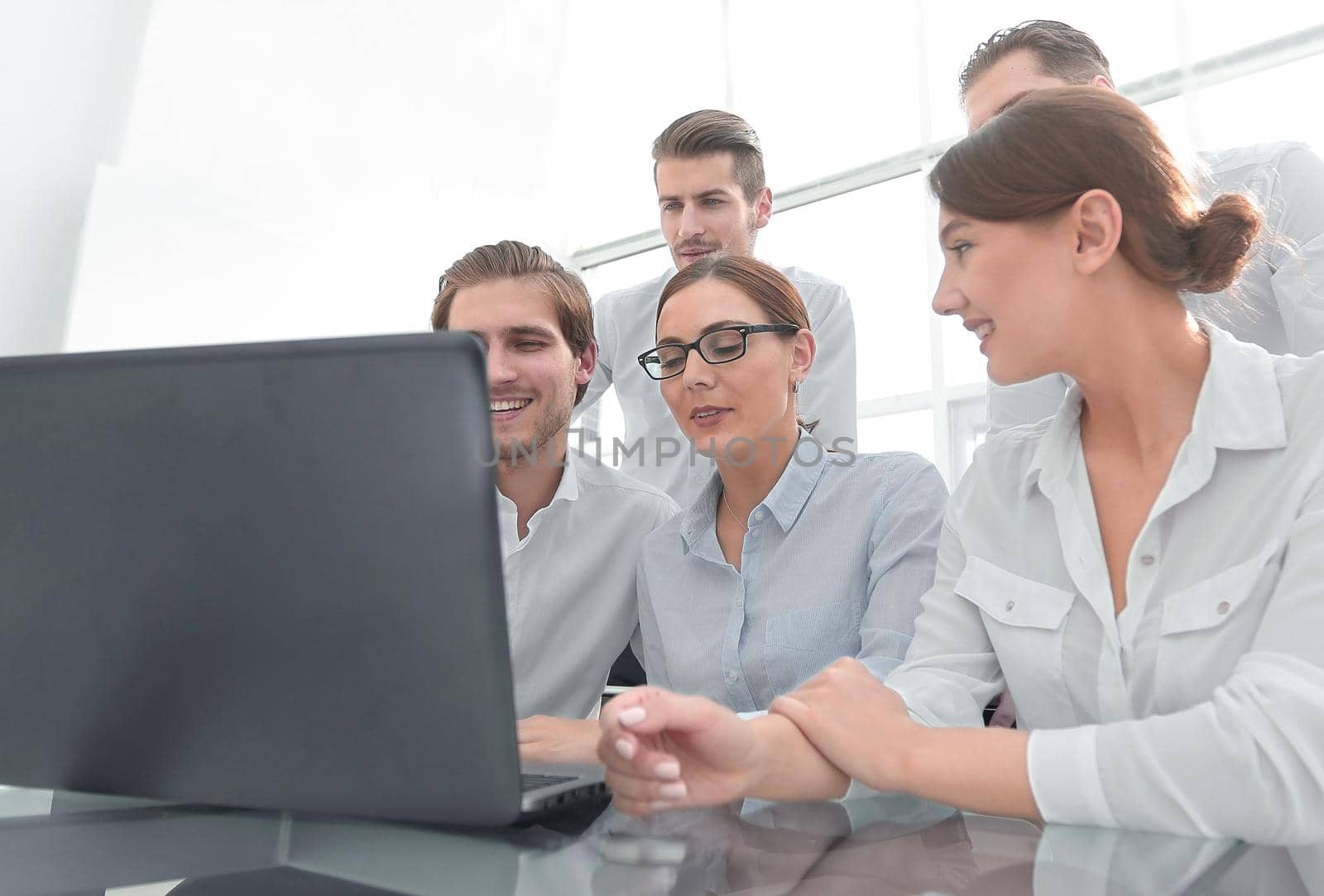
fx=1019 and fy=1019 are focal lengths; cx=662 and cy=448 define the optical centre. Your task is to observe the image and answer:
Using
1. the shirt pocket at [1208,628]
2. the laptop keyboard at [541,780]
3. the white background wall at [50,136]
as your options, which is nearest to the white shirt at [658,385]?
the shirt pocket at [1208,628]

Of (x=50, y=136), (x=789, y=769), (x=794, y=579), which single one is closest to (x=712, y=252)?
(x=794, y=579)

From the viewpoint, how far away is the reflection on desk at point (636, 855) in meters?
0.60

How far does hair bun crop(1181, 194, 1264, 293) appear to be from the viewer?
3.38 ft

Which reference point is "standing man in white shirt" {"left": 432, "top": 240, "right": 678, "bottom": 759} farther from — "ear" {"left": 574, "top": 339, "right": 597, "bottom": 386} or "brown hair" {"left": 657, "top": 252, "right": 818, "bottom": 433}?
"brown hair" {"left": 657, "top": 252, "right": 818, "bottom": 433}

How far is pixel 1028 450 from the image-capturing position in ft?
3.86

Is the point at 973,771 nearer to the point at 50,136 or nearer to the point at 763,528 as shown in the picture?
the point at 763,528

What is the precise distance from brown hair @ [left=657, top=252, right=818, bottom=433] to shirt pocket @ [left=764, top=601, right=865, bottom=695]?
492mm

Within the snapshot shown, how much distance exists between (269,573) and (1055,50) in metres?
1.99

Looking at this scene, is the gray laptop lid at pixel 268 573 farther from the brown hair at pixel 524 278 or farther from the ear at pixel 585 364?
the ear at pixel 585 364

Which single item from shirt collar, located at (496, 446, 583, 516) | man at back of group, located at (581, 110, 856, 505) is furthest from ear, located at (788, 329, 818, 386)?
man at back of group, located at (581, 110, 856, 505)

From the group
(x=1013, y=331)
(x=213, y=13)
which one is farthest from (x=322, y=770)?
(x=213, y=13)

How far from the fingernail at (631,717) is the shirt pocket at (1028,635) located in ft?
1.61

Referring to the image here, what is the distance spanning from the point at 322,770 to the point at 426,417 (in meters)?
0.23

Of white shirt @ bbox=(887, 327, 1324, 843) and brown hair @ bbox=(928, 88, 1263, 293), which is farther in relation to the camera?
brown hair @ bbox=(928, 88, 1263, 293)
